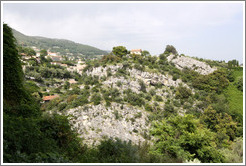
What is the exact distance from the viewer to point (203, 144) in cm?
825

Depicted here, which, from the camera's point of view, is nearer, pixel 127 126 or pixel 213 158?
pixel 213 158

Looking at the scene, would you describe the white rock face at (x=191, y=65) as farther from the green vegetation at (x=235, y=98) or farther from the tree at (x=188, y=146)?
the tree at (x=188, y=146)

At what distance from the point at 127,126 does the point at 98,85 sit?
26.9ft

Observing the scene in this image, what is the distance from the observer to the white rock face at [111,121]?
1428 cm

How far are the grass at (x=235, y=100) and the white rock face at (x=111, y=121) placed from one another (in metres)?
13.0

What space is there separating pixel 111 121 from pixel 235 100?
22.0 meters

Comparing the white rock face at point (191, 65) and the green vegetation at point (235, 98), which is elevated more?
the white rock face at point (191, 65)

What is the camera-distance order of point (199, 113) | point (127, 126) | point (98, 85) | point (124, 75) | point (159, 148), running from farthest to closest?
point (124, 75) < point (98, 85) < point (199, 113) < point (127, 126) < point (159, 148)

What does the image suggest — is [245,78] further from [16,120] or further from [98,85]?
[98,85]

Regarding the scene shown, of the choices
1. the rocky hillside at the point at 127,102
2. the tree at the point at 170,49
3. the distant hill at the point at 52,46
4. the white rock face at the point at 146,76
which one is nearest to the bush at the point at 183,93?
the rocky hillside at the point at 127,102

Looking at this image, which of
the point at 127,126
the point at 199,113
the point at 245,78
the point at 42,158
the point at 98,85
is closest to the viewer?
the point at 42,158

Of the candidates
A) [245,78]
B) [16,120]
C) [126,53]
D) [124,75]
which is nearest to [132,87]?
[124,75]

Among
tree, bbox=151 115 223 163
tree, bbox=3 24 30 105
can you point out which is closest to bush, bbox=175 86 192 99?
tree, bbox=151 115 223 163

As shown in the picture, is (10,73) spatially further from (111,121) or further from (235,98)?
(235,98)
